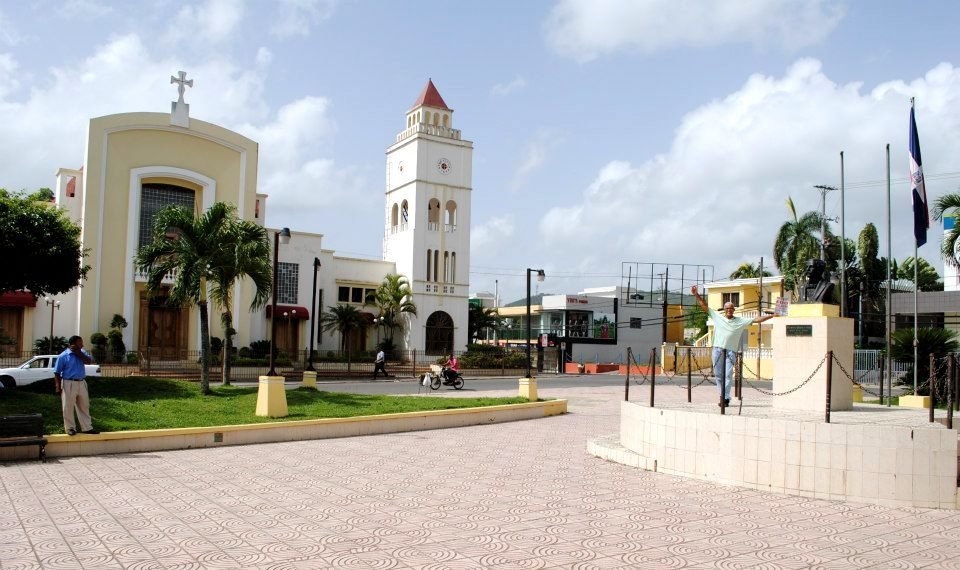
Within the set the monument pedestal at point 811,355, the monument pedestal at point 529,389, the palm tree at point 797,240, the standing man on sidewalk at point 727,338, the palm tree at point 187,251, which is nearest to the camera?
the monument pedestal at point 811,355

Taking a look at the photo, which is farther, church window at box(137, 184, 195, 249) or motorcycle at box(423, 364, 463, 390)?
church window at box(137, 184, 195, 249)

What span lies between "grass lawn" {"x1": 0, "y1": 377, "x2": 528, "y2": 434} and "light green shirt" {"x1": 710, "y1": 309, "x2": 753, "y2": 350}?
7.48m

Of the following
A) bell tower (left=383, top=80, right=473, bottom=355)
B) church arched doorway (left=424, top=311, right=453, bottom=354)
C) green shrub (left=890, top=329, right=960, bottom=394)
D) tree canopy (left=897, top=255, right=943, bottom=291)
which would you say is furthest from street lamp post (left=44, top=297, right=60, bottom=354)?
tree canopy (left=897, top=255, right=943, bottom=291)

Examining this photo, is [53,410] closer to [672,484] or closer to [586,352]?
[672,484]

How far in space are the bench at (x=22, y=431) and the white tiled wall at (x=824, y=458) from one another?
9062 mm

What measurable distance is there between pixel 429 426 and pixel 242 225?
29.7 feet

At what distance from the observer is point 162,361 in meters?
32.2

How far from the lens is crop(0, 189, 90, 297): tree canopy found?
19750mm

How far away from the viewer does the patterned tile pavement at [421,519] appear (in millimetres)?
6473

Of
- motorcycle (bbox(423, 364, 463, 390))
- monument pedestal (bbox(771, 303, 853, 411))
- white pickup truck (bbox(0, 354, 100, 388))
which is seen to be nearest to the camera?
monument pedestal (bbox(771, 303, 853, 411))

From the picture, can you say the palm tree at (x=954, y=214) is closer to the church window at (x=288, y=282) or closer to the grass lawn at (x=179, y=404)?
the grass lawn at (x=179, y=404)

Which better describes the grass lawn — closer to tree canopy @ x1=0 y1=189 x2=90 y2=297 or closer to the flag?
tree canopy @ x1=0 y1=189 x2=90 y2=297

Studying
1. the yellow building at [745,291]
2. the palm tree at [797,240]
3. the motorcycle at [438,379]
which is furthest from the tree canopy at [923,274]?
the motorcycle at [438,379]

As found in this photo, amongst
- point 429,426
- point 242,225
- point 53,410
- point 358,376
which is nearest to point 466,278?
point 358,376
